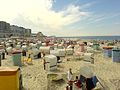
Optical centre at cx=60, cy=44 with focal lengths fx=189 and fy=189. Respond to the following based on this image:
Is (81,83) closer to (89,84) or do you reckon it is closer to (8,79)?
(89,84)

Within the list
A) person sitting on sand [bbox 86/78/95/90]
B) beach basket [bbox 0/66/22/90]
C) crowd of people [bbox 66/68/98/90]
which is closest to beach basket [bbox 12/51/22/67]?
beach basket [bbox 0/66/22/90]

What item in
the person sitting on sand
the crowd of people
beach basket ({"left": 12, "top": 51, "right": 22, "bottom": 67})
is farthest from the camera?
beach basket ({"left": 12, "top": 51, "right": 22, "bottom": 67})

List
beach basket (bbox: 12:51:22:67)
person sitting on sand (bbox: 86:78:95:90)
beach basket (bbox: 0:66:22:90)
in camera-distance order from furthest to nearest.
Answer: beach basket (bbox: 12:51:22:67)
person sitting on sand (bbox: 86:78:95:90)
beach basket (bbox: 0:66:22:90)

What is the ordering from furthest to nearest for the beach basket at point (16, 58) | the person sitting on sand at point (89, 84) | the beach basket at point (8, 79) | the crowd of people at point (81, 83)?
the beach basket at point (16, 58), the person sitting on sand at point (89, 84), the crowd of people at point (81, 83), the beach basket at point (8, 79)

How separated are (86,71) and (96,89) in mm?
1235

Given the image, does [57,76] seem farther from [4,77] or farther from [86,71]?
[4,77]

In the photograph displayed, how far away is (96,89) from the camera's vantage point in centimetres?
973

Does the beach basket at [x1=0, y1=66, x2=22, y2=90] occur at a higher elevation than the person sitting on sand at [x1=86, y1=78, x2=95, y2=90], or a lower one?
higher

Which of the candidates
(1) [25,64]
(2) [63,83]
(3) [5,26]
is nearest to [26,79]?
(2) [63,83]

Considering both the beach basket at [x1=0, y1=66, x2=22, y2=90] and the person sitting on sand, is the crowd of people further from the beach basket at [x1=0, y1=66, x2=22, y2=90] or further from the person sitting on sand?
the beach basket at [x1=0, y1=66, x2=22, y2=90]

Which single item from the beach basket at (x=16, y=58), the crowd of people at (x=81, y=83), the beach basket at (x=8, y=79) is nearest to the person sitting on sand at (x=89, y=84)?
the crowd of people at (x=81, y=83)

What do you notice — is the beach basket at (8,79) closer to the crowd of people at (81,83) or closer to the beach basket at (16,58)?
the crowd of people at (81,83)

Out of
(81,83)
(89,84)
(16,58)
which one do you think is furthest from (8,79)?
(16,58)

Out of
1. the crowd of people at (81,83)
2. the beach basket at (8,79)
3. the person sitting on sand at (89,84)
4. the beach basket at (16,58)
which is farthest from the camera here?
the beach basket at (16,58)
